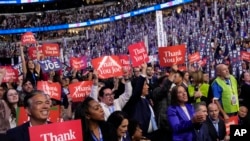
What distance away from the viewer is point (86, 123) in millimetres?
4434

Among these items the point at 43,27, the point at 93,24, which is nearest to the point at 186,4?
the point at 93,24

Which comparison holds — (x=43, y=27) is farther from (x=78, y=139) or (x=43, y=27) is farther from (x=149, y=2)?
(x=78, y=139)

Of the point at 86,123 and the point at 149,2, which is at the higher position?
the point at 149,2

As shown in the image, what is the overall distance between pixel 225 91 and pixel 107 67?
2019 millimetres

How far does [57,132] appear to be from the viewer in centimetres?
386

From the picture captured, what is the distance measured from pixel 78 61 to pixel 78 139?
10.6 m

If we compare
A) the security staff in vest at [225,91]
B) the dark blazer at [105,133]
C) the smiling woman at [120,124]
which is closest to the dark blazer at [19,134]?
the dark blazer at [105,133]

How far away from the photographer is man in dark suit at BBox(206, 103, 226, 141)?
577 centimetres

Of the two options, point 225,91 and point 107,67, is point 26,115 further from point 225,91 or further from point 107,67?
point 225,91

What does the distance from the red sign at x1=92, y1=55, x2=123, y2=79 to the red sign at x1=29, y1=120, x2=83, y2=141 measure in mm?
4165

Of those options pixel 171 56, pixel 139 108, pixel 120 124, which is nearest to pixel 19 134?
pixel 120 124

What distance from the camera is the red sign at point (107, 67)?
8.16 metres

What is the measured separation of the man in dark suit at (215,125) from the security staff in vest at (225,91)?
1384 mm

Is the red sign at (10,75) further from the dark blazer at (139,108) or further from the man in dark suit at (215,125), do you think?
the man in dark suit at (215,125)
